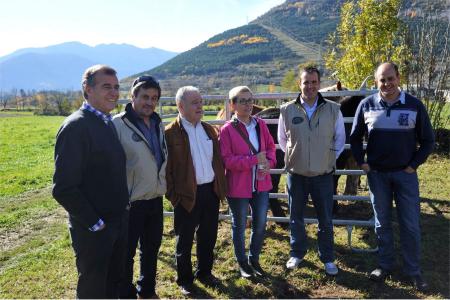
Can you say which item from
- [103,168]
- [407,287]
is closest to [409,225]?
[407,287]

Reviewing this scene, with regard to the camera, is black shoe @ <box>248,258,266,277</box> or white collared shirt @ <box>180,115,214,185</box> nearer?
white collared shirt @ <box>180,115,214,185</box>

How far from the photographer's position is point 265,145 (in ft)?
12.1

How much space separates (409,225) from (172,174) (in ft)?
7.56

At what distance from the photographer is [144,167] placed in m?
2.99

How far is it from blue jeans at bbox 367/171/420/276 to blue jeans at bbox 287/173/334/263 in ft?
1.49

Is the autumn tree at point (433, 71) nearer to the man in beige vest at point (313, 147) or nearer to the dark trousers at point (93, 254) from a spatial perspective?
the man in beige vest at point (313, 147)

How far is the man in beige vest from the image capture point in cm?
360

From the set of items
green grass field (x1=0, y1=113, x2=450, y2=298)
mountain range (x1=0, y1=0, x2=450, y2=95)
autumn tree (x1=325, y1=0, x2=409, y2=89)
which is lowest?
green grass field (x1=0, y1=113, x2=450, y2=298)

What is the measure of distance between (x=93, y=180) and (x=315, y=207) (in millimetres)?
2386

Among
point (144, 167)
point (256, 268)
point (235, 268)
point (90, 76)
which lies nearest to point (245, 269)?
point (256, 268)

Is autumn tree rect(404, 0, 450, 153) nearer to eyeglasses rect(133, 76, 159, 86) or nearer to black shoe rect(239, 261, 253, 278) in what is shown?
black shoe rect(239, 261, 253, 278)

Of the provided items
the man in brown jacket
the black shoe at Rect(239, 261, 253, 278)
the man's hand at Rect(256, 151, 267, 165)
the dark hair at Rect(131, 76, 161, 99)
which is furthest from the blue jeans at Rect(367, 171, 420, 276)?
the dark hair at Rect(131, 76, 161, 99)

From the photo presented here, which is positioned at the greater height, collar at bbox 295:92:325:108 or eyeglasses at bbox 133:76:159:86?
eyeglasses at bbox 133:76:159:86

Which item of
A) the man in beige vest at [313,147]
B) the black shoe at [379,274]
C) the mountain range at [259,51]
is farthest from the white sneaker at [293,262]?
the mountain range at [259,51]
